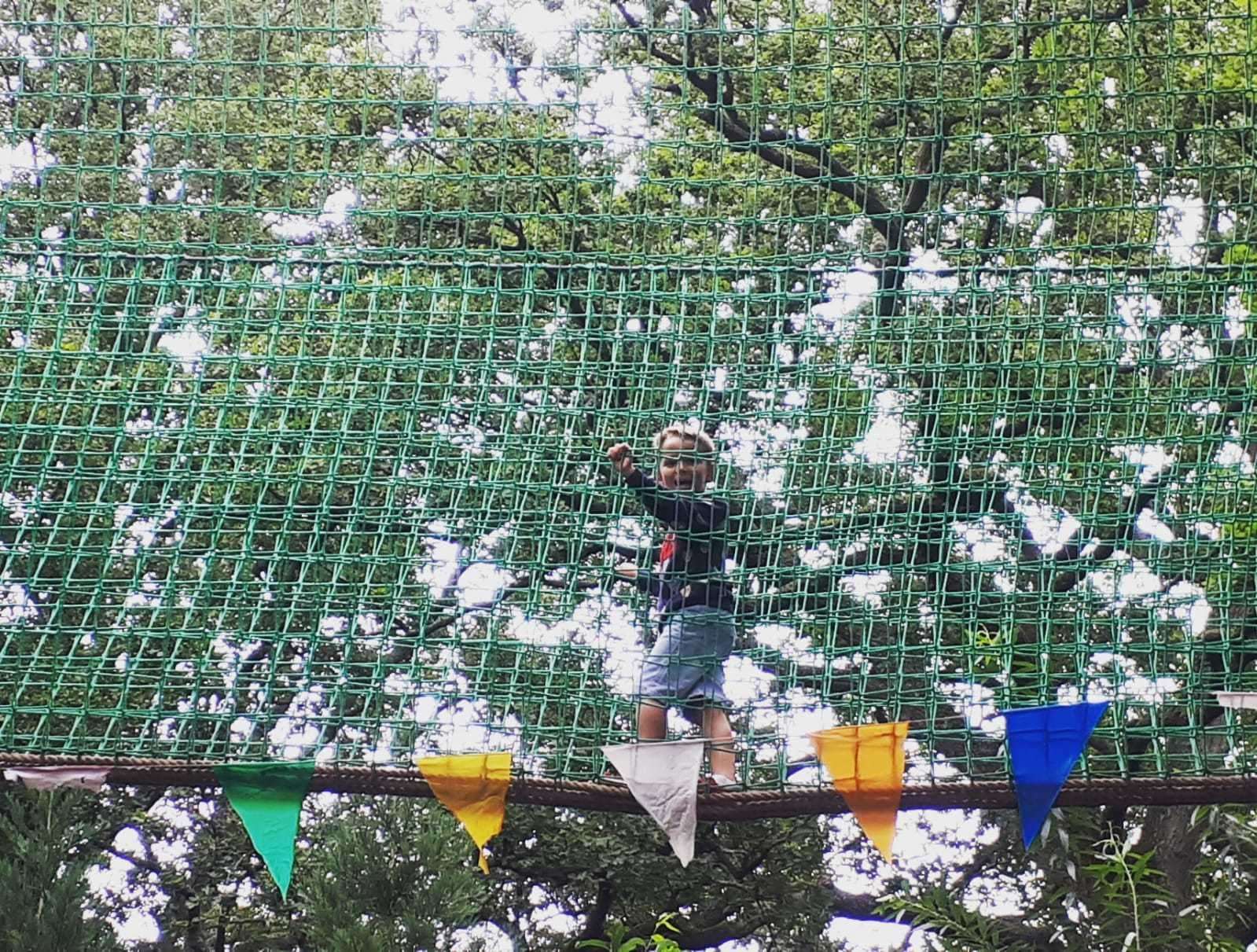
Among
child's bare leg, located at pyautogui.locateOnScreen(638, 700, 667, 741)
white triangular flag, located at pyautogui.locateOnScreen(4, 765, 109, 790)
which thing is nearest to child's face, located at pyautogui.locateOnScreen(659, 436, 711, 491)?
child's bare leg, located at pyautogui.locateOnScreen(638, 700, 667, 741)

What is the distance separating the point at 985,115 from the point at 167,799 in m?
4.43

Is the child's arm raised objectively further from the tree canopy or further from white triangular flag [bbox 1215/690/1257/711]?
white triangular flag [bbox 1215/690/1257/711]

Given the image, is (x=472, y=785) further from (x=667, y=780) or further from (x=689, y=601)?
(x=689, y=601)

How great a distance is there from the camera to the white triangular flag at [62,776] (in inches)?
101

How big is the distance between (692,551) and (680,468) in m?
0.16

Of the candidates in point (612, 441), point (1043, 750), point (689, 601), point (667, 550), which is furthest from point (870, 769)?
point (612, 441)

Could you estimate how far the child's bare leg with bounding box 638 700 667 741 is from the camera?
9.52ft

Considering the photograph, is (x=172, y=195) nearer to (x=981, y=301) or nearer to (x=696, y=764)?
(x=981, y=301)

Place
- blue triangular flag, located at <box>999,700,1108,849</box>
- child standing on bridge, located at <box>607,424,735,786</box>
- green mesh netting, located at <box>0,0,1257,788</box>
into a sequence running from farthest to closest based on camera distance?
1. green mesh netting, located at <box>0,0,1257,788</box>
2. child standing on bridge, located at <box>607,424,735,786</box>
3. blue triangular flag, located at <box>999,700,1108,849</box>

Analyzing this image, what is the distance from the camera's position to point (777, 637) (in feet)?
13.1

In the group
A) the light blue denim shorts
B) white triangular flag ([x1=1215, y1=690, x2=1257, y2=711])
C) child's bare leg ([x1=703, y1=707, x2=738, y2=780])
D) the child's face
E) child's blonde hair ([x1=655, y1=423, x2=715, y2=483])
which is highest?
child's blonde hair ([x1=655, y1=423, x2=715, y2=483])

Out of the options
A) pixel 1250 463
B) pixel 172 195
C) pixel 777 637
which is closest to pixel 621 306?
pixel 777 637

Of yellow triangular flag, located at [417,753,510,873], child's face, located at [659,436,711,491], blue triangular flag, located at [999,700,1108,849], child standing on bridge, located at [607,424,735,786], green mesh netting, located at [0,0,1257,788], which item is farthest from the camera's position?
green mesh netting, located at [0,0,1257,788]

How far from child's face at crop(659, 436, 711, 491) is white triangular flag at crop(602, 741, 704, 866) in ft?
1.98
